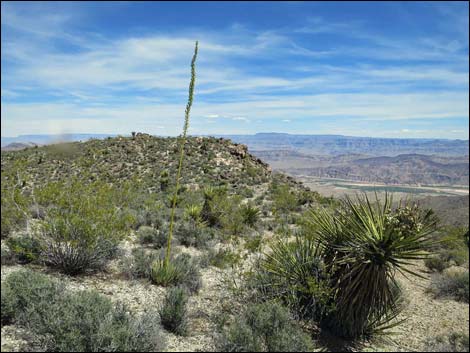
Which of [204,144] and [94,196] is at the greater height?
[204,144]

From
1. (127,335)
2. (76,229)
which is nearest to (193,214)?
(76,229)

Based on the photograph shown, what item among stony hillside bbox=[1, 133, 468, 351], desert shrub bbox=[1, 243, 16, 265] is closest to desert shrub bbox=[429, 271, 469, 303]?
stony hillside bbox=[1, 133, 468, 351]

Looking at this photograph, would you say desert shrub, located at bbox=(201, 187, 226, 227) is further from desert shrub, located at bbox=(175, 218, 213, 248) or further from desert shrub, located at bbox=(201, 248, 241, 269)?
desert shrub, located at bbox=(201, 248, 241, 269)

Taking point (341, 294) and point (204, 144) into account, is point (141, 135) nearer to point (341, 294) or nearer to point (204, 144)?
point (204, 144)

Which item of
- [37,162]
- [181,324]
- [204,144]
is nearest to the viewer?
[181,324]

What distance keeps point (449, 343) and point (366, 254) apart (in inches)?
99.9

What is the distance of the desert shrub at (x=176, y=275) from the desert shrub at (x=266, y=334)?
233 cm

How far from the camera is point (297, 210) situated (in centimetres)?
1888

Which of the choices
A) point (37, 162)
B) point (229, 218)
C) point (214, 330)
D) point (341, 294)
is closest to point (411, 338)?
point (341, 294)

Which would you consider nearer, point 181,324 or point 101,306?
point 101,306

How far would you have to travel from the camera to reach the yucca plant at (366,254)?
5277mm

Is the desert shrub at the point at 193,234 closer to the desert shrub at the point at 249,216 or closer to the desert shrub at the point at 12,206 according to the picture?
the desert shrub at the point at 249,216

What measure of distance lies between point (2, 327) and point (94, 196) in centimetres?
369

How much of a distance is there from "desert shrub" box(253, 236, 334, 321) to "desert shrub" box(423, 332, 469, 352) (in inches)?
75.7
